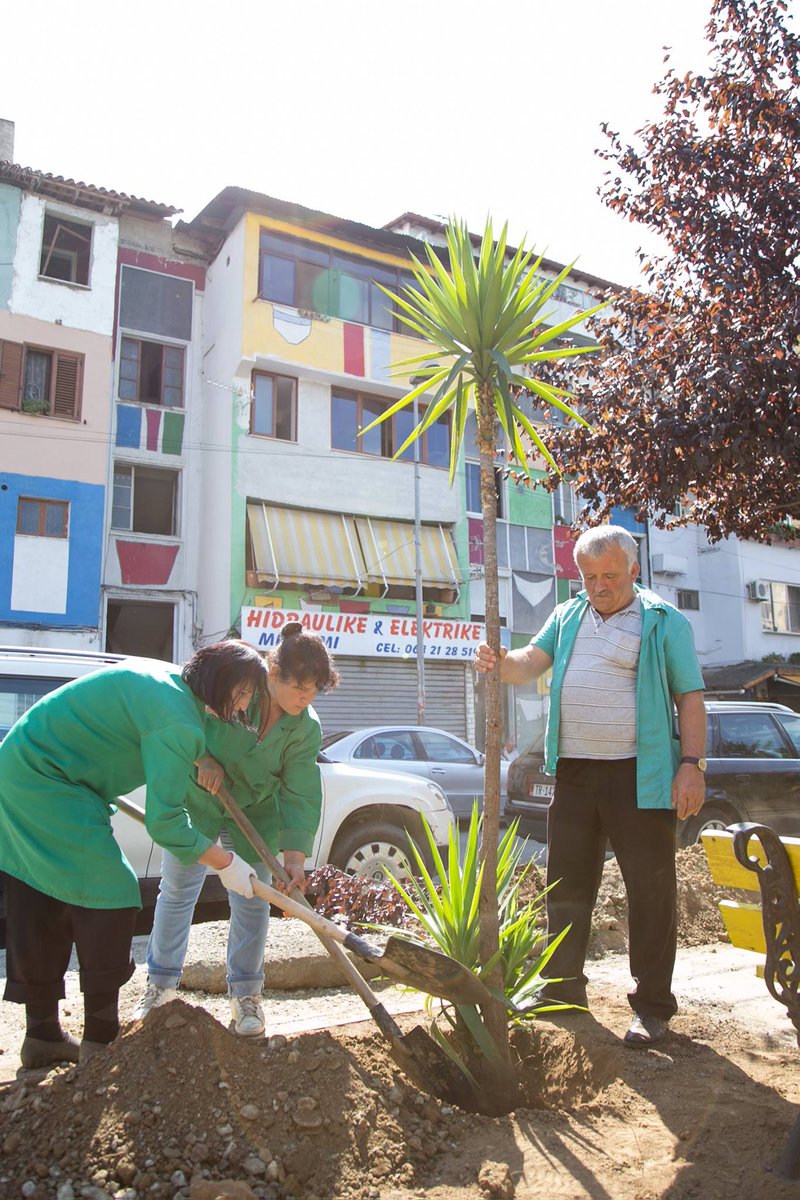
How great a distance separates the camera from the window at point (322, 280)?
23.0 metres

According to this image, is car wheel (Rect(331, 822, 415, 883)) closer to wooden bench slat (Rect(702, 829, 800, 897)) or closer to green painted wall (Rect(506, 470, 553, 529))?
wooden bench slat (Rect(702, 829, 800, 897))

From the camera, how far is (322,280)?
2370cm

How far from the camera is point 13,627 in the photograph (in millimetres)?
19422

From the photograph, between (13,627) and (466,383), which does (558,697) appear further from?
(13,627)

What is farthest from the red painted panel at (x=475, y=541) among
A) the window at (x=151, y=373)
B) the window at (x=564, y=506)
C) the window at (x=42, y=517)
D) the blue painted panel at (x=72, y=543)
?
the window at (x=42, y=517)

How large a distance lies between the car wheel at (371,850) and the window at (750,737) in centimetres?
384

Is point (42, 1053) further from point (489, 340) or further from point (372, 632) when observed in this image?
point (372, 632)

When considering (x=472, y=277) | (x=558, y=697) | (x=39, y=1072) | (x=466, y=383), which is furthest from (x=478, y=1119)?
(x=472, y=277)

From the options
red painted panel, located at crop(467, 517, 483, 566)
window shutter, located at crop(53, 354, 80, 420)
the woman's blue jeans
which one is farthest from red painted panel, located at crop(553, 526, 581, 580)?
the woman's blue jeans

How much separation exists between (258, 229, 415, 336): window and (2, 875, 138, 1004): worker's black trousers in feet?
69.3

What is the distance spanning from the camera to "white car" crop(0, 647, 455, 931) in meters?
5.61

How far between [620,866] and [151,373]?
2147 cm

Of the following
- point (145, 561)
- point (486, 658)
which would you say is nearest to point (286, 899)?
point (486, 658)

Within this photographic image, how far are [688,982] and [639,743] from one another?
1.52m
